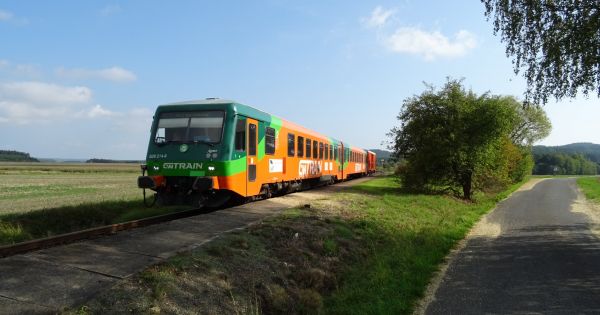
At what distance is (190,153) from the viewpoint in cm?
1202

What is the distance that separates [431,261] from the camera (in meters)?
10.4

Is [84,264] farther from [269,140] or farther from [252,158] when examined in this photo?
[269,140]

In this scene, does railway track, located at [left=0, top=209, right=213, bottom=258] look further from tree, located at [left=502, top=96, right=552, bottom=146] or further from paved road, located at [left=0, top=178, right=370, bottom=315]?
tree, located at [left=502, top=96, right=552, bottom=146]

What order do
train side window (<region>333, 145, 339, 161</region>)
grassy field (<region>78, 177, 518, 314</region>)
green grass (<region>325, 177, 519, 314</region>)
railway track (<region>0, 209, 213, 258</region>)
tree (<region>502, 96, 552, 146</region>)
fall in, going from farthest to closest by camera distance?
tree (<region>502, 96, 552, 146</region>) < train side window (<region>333, 145, 339, 161</region>) < green grass (<region>325, 177, 519, 314</region>) < railway track (<region>0, 209, 213, 258</region>) < grassy field (<region>78, 177, 518, 314</region>)

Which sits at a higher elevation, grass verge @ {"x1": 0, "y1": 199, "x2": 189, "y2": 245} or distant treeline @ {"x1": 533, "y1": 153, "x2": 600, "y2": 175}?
distant treeline @ {"x1": 533, "y1": 153, "x2": 600, "y2": 175}

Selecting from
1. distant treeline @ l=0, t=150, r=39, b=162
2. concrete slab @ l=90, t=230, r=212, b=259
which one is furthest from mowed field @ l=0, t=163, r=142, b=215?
distant treeline @ l=0, t=150, r=39, b=162

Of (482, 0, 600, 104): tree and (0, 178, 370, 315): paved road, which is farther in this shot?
(482, 0, 600, 104): tree

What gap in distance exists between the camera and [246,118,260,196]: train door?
509 inches

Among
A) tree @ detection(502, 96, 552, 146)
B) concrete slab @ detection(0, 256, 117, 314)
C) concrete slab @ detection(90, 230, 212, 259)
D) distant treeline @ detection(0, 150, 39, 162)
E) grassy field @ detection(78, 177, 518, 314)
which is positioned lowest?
grassy field @ detection(78, 177, 518, 314)

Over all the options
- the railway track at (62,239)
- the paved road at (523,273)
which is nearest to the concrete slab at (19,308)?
the railway track at (62,239)

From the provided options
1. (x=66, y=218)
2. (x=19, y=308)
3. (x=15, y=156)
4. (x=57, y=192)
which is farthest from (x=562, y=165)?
(x=15, y=156)

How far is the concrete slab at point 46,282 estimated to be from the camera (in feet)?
16.3

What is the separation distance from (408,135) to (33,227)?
19384mm

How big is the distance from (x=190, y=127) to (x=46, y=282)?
7.37 metres
